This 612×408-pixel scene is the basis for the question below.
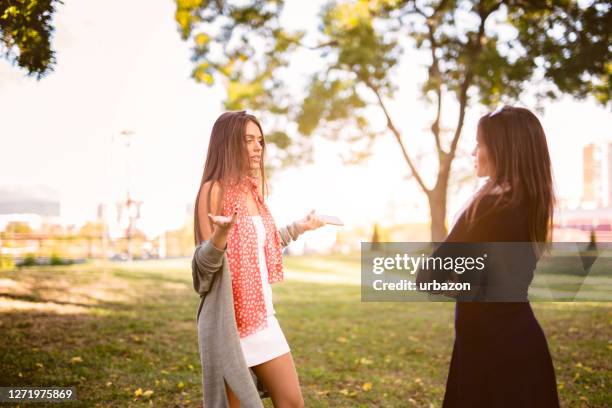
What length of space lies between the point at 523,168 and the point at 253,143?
4.28 feet

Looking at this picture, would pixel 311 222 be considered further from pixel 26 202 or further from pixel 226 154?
pixel 26 202

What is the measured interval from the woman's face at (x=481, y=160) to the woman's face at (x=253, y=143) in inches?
43.1

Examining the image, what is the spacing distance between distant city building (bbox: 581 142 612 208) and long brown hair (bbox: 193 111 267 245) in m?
9.07

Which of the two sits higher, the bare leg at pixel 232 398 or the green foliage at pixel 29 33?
the green foliage at pixel 29 33

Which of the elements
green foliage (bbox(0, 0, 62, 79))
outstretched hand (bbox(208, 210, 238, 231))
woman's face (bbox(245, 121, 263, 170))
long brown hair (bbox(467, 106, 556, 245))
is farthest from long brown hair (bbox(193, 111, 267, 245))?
green foliage (bbox(0, 0, 62, 79))

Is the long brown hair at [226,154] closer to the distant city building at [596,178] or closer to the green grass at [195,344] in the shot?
the green grass at [195,344]

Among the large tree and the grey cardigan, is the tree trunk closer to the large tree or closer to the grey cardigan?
the large tree

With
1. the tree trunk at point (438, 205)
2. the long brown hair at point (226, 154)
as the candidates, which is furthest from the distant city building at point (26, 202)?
the tree trunk at point (438, 205)

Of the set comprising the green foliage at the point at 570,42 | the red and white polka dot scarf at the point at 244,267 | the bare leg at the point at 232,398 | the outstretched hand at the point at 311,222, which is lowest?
the bare leg at the point at 232,398

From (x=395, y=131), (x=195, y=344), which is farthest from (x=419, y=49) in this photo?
(x=195, y=344)

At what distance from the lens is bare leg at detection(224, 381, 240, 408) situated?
252cm

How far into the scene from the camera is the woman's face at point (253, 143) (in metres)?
2.63

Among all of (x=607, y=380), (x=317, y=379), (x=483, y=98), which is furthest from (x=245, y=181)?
(x=483, y=98)

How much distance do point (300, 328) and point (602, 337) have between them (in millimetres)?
4286
